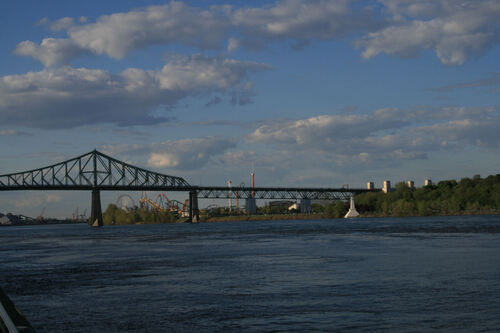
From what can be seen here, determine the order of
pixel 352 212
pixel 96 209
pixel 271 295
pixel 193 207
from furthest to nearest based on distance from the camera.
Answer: pixel 193 207, pixel 352 212, pixel 96 209, pixel 271 295

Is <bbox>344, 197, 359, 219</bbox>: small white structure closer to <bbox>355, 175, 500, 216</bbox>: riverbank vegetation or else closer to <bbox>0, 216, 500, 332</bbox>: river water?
<bbox>355, 175, 500, 216</bbox>: riverbank vegetation

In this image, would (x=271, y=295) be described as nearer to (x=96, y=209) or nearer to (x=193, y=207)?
(x=96, y=209)

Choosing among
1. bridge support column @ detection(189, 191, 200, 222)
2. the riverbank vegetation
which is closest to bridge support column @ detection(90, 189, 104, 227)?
bridge support column @ detection(189, 191, 200, 222)

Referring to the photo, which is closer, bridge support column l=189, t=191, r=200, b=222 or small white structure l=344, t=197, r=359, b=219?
small white structure l=344, t=197, r=359, b=219

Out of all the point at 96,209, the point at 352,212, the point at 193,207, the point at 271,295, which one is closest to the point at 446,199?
the point at 352,212

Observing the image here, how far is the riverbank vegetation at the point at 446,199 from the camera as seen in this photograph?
5891 inches

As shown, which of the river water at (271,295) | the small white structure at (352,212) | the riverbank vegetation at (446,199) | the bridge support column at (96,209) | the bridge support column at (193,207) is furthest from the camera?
the bridge support column at (193,207)

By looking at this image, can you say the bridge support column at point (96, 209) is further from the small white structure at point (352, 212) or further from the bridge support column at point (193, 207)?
the small white structure at point (352, 212)

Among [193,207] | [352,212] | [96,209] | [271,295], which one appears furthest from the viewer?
[193,207]

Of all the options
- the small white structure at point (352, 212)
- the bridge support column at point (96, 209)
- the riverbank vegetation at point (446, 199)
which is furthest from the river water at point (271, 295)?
the small white structure at point (352, 212)

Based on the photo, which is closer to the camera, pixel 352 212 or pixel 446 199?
pixel 446 199

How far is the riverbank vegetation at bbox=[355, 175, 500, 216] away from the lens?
149625 mm

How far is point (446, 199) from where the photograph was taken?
6196 inches

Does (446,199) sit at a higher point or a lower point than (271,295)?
higher
